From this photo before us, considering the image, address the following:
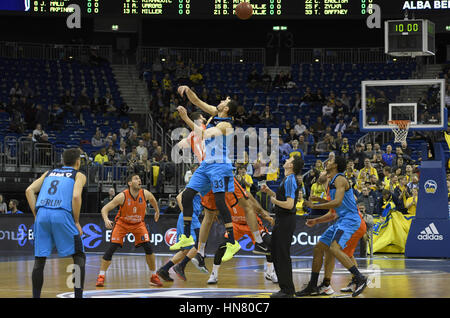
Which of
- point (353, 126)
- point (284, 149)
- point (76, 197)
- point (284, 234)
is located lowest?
point (284, 234)

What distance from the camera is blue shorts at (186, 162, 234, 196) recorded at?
37.9 ft

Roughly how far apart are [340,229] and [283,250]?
3.53 feet

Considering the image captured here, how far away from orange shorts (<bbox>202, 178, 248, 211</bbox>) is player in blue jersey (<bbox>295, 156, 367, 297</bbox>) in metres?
2.01

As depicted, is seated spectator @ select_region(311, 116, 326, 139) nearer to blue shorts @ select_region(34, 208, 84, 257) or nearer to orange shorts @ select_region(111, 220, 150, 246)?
orange shorts @ select_region(111, 220, 150, 246)

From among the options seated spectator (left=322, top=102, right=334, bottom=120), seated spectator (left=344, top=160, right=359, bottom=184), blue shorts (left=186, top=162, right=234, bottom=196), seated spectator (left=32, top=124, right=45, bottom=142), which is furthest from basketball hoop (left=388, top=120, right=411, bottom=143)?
seated spectator (left=32, top=124, right=45, bottom=142)

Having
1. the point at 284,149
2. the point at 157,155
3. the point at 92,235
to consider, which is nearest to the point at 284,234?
the point at 92,235

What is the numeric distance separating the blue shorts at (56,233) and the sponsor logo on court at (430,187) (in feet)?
34.5

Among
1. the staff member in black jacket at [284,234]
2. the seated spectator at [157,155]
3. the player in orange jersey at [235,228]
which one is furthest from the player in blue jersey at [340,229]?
the seated spectator at [157,155]

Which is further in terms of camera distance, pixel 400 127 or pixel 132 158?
pixel 132 158

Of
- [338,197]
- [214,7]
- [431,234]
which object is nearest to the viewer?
[338,197]

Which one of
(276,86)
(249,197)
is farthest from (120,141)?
(249,197)

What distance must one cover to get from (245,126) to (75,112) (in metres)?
6.47

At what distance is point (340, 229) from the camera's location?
417 inches

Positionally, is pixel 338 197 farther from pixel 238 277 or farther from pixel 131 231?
pixel 131 231
